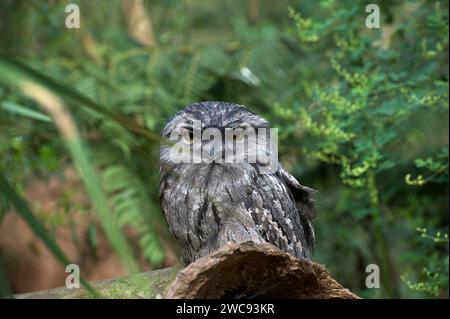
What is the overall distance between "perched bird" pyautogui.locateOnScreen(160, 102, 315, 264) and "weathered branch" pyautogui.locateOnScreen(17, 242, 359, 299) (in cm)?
26

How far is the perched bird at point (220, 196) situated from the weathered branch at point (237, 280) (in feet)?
0.84

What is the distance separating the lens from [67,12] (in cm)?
390

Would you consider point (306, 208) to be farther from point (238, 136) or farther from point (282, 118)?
point (282, 118)

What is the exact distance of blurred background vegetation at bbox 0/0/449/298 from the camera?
2867mm

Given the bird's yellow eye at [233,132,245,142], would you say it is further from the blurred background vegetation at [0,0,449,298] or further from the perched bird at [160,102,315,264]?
the blurred background vegetation at [0,0,449,298]

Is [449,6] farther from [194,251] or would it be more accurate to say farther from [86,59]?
[86,59]

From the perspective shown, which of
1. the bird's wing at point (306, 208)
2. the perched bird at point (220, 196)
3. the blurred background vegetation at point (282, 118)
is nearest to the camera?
the perched bird at point (220, 196)

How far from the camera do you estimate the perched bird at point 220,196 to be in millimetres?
2307

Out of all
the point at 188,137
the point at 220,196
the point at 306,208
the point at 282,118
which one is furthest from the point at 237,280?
the point at 282,118

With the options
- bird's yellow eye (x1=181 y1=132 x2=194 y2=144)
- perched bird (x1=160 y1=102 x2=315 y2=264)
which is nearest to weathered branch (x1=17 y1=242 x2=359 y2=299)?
perched bird (x1=160 y1=102 x2=315 y2=264)

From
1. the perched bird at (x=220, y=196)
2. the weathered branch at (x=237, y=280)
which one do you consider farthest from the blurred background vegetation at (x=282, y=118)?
the weathered branch at (x=237, y=280)

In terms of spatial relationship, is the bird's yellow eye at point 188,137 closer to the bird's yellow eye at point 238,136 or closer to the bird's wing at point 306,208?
the bird's yellow eye at point 238,136

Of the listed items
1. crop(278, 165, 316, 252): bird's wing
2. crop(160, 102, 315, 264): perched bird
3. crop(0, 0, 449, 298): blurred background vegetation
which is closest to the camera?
crop(160, 102, 315, 264): perched bird

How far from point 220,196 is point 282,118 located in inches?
59.4
